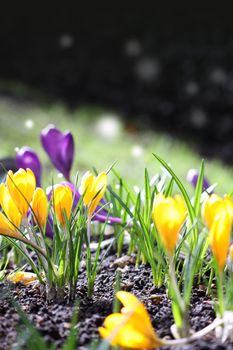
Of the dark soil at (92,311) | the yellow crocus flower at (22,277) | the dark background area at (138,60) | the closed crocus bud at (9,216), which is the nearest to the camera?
the dark soil at (92,311)

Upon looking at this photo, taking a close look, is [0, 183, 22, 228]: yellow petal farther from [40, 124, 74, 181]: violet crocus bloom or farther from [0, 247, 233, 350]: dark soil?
[40, 124, 74, 181]: violet crocus bloom

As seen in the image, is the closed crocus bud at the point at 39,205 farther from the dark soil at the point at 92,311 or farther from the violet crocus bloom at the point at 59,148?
the violet crocus bloom at the point at 59,148

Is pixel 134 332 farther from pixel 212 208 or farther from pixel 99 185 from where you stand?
pixel 99 185

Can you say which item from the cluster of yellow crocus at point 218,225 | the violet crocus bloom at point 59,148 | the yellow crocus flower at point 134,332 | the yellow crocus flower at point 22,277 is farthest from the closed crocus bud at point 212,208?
the violet crocus bloom at point 59,148

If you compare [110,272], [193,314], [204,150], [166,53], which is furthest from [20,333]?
[166,53]

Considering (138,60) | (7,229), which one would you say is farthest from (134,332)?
(138,60)

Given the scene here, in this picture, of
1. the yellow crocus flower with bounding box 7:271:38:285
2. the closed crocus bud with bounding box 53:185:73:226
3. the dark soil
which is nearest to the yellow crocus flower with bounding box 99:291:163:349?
the dark soil

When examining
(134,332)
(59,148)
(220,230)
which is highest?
(59,148)
